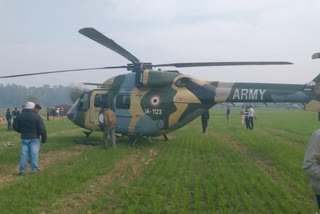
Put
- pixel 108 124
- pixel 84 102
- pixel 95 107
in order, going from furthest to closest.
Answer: pixel 84 102
pixel 95 107
pixel 108 124

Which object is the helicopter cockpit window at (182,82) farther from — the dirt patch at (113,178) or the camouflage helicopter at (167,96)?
the dirt patch at (113,178)

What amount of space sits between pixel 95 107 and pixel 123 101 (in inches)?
59.5

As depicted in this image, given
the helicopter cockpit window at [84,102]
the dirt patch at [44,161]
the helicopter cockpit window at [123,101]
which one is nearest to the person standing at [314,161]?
the dirt patch at [44,161]

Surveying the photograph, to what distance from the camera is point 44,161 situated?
32.6 feet

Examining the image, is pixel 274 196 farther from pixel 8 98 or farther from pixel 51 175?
pixel 8 98

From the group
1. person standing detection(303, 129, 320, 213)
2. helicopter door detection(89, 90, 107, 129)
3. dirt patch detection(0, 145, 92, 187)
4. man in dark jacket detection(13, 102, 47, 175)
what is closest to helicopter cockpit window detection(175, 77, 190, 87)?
helicopter door detection(89, 90, 107, 129)

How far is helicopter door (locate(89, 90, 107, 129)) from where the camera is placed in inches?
552

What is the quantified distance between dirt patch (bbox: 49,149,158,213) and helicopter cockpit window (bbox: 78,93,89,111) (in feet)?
12.8

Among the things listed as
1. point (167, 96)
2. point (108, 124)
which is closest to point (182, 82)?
point (167, 96)

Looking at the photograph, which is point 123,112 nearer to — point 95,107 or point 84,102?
point 95,107

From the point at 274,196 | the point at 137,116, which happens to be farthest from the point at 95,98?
the point at 274,196

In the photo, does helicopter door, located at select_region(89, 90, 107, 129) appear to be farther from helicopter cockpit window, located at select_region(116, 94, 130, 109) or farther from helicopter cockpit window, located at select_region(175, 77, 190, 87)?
helicopter cockpit window, located at select_region(175, 77, 190, 87)

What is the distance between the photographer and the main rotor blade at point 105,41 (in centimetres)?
956

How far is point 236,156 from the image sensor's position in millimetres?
10844
